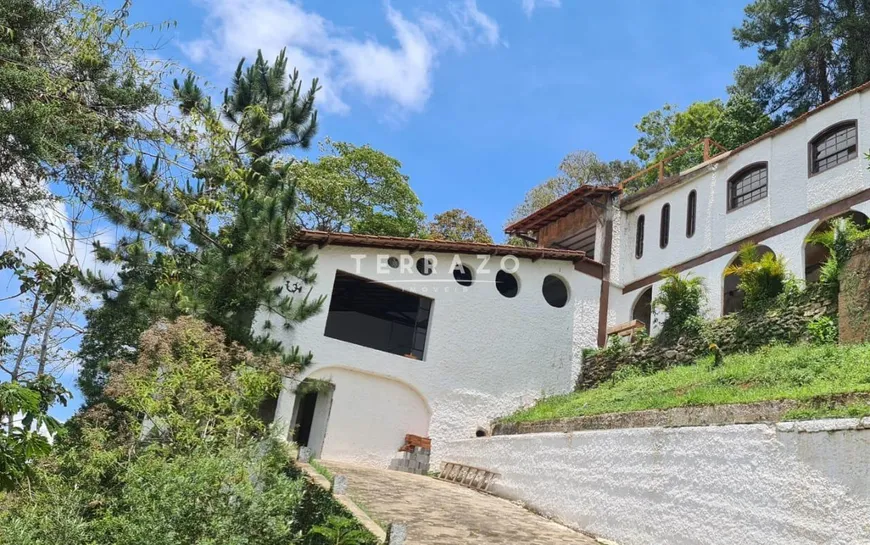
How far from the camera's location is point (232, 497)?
326 inches

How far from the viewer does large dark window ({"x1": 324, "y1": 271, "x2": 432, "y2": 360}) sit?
1920 centimetres

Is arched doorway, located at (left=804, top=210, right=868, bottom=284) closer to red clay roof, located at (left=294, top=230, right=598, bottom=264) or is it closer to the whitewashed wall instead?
the whitewashed wall

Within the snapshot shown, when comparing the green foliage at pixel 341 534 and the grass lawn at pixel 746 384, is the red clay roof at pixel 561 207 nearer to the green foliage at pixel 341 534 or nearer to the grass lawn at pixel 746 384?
Result: the grass lawn at pixel 746 384

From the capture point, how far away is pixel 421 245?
17.5 metres

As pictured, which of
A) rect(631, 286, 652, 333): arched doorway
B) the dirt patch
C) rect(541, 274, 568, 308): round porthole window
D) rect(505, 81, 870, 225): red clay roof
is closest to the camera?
the dirt patch

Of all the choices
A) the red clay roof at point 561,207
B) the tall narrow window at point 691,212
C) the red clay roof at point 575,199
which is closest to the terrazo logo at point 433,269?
the red clay roof at point 561,207

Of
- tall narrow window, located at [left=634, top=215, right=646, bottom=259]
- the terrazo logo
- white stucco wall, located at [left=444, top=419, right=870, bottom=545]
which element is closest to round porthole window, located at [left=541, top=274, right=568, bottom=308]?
the terrazo logo

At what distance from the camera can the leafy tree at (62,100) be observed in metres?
7.58

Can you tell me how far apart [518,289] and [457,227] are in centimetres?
1213

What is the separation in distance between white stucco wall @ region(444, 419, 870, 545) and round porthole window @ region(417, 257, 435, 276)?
20.6 feet

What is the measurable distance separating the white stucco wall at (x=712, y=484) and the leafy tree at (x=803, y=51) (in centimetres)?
2369

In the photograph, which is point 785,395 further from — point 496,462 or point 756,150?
point 756,150

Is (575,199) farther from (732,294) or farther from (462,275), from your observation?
(462,275)

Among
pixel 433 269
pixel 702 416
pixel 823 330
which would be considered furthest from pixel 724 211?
pixel 702 416
